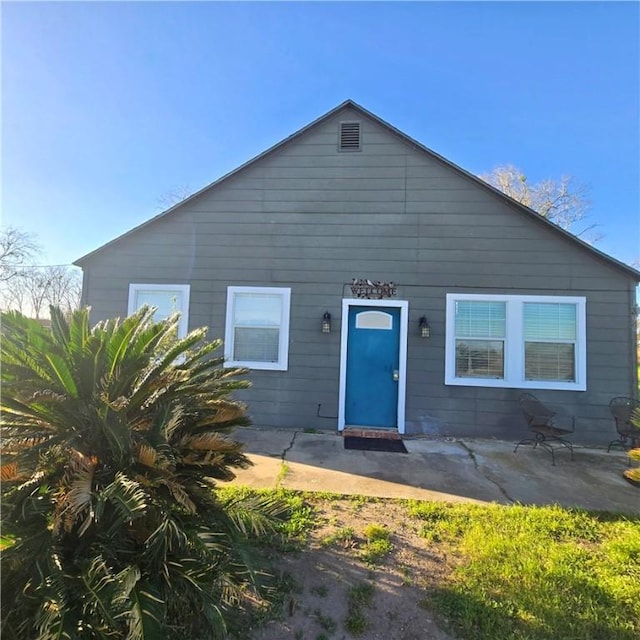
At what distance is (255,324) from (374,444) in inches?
116

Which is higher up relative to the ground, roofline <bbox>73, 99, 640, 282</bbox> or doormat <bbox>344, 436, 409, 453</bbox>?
roofline <bbox>73, 99, 640, 282</bbox>

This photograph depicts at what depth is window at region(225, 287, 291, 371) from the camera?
671 centimetres

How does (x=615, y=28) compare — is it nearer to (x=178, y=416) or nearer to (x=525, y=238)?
(x=525, y=238)

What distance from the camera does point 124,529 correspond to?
6.73ft

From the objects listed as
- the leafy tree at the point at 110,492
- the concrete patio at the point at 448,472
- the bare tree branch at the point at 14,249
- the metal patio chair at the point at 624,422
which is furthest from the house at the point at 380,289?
the bare tree branch at the point at 14,249

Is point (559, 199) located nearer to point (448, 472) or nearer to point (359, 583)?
point (448, 472)

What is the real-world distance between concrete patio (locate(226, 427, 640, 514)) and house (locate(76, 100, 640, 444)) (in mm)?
735

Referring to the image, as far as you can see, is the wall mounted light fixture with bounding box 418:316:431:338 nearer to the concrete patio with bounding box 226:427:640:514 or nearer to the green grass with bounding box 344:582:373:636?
the concrete patio with bounding box 226:427:640:514

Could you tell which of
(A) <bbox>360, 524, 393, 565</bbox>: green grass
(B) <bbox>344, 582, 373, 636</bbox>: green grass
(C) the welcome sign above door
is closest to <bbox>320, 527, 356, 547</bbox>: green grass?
(A) <bbox>360, 524, 393, 565</bbox>: green grass

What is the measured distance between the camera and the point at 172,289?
6883 millimetres

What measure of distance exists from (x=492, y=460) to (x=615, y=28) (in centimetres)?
695

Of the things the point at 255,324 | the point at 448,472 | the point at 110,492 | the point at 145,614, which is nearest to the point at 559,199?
the point at 255,324

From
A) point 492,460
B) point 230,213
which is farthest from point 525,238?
point 230,213

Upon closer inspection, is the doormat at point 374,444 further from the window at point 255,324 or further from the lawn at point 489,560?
the window at point 255,324
